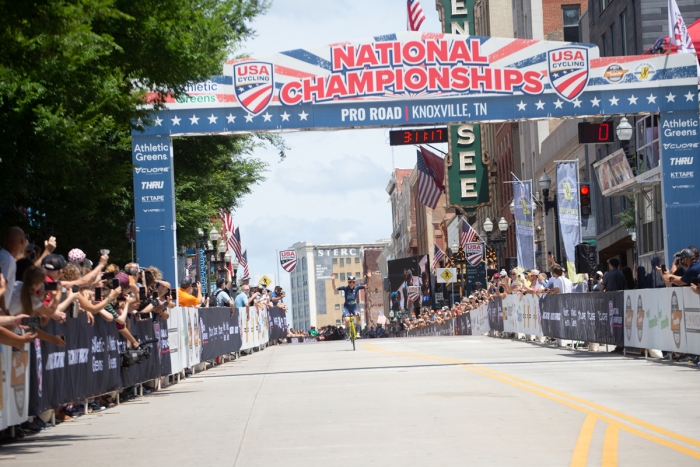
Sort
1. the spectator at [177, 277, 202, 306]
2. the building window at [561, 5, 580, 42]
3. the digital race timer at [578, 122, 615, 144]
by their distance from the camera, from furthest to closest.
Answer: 1. the building window at [561, 5, 580, 42]
2. the digital race timer at [578, 122, 615, 144]
3. the spectator at [177, 277, 202, 306]

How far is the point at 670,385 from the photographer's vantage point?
50.4ft

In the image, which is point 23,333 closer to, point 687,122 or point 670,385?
point 670,385

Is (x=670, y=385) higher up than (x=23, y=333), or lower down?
lower down

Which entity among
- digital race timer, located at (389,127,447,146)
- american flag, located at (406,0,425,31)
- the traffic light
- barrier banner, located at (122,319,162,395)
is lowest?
barrier banner, located at (122,319,162,395)

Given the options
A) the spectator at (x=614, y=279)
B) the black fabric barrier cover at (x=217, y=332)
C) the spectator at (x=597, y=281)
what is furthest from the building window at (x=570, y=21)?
the spectator at (x=614, y=279)

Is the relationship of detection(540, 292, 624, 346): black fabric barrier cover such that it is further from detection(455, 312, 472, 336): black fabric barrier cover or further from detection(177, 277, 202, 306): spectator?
detection(455, 312, 472, 336): black fabric barrier cover

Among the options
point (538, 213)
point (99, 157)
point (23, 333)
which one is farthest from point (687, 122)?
point (538, 213)

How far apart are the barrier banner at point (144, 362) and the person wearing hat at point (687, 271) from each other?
8.19 meters

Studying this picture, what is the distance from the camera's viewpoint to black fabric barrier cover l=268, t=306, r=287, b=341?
151 ft

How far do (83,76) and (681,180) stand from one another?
1418 centimetres

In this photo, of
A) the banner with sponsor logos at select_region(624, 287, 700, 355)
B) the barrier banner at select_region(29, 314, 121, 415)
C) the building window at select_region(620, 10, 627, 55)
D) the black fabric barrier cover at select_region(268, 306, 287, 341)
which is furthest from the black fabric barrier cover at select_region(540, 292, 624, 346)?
the building window at select_region(620, 10, 627, 55)

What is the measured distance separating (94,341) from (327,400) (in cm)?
294

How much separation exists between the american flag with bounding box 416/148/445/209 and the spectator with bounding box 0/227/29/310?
53.2 meters

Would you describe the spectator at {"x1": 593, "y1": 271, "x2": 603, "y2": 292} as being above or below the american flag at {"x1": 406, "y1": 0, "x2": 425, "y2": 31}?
below
